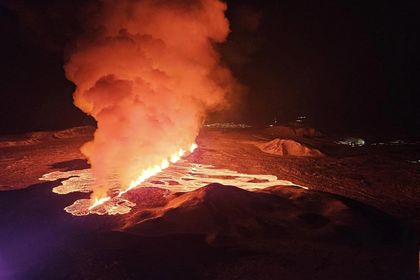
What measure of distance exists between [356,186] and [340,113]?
104 ft

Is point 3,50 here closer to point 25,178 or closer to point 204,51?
point 204,51

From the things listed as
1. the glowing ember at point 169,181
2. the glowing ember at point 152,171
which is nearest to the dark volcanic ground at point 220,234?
the glowing ember at point 169,181

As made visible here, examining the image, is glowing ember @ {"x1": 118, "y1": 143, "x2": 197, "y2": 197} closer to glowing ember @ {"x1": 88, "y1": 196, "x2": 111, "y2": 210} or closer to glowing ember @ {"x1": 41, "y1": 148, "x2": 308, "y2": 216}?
glowing ember @ {"x1": 41, "y1": 148, "x2": 308, "y2": 216}

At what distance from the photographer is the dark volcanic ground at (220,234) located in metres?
6.62

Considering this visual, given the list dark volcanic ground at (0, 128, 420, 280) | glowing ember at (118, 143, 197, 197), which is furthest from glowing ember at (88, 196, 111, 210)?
dark volcanic ground at (0, 128, 420, 280)

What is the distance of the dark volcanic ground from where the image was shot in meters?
6.62

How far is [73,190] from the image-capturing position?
38.2 ft

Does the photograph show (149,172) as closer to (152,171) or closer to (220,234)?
(152,171)

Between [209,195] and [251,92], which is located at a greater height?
[251,92]

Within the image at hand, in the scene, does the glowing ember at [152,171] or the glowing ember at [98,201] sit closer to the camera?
the glowing ember at [98,201]

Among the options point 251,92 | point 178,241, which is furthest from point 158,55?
point 251,92

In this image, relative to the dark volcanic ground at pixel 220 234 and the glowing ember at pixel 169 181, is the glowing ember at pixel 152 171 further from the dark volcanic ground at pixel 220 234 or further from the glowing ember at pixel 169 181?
the dark volcanic ground at pixel 220 234

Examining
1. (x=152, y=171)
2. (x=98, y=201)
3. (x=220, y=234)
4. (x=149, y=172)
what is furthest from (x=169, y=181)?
(x=220, y=234)

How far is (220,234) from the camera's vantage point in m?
8.04
